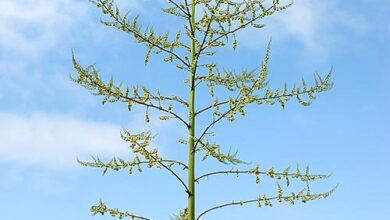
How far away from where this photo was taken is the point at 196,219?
9836 mm

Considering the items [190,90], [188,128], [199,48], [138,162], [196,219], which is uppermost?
[199,48]

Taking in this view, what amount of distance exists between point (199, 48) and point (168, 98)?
1034 mm

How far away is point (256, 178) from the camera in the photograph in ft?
31.7

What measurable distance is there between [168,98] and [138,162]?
3.96 feet

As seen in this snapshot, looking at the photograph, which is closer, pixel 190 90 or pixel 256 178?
pixel 256 178

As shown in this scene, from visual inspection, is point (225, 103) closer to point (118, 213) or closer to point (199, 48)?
point (199, 48)

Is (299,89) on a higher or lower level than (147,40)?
lower

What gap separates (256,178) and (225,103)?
4.23 ft

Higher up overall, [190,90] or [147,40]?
[147,40]

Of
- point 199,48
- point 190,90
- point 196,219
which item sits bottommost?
point 196,219

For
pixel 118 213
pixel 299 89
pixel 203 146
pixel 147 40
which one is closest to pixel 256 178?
pixel 203 146

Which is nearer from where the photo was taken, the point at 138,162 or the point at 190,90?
the point at 138,162

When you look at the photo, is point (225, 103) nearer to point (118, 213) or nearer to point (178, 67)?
point (178, 67)

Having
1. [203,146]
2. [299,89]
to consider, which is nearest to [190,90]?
[203,146]
